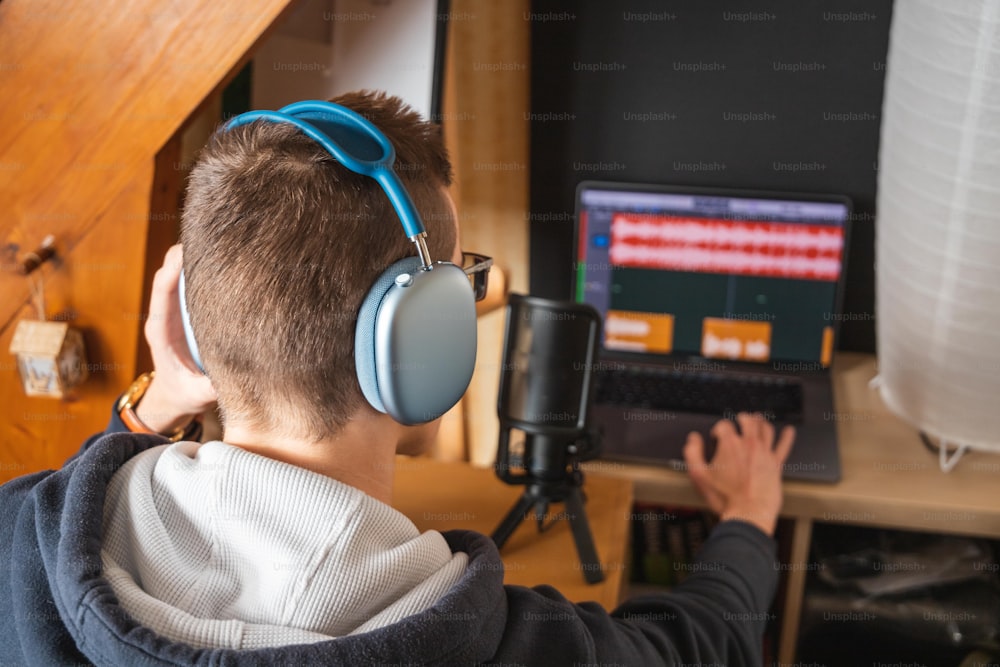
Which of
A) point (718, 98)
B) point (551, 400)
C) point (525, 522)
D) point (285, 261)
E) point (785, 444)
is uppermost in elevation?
point (718, 98)

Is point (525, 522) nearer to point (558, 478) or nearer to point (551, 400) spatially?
point (558, 478)

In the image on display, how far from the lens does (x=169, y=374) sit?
1096 millimetres

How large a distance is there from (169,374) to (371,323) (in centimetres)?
49

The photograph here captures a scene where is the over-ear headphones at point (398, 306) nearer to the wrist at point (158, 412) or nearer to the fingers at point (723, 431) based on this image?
the wrist at point (158, 412)

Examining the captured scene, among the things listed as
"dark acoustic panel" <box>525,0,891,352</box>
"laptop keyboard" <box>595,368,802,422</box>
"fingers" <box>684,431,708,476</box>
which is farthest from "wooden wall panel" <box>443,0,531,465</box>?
"fingers" <box>684,431,708,476</box>

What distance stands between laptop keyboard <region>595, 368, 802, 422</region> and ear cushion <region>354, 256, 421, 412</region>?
0.84 m

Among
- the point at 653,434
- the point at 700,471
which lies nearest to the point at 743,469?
the point at 700,471

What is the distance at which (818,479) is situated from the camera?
1.34m

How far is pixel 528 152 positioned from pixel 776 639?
0.93 meters

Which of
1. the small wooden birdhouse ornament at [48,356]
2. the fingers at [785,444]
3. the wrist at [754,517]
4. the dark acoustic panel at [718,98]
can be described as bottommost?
the wrist at [754,517]

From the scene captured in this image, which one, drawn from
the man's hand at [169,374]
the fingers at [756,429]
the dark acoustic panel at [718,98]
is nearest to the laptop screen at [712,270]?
the dark acoustic panel at [718,98]

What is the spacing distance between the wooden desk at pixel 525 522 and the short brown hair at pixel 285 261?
1.67 feet

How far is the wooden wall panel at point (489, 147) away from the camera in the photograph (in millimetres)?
1499

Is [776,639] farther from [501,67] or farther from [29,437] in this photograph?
[29,437]
